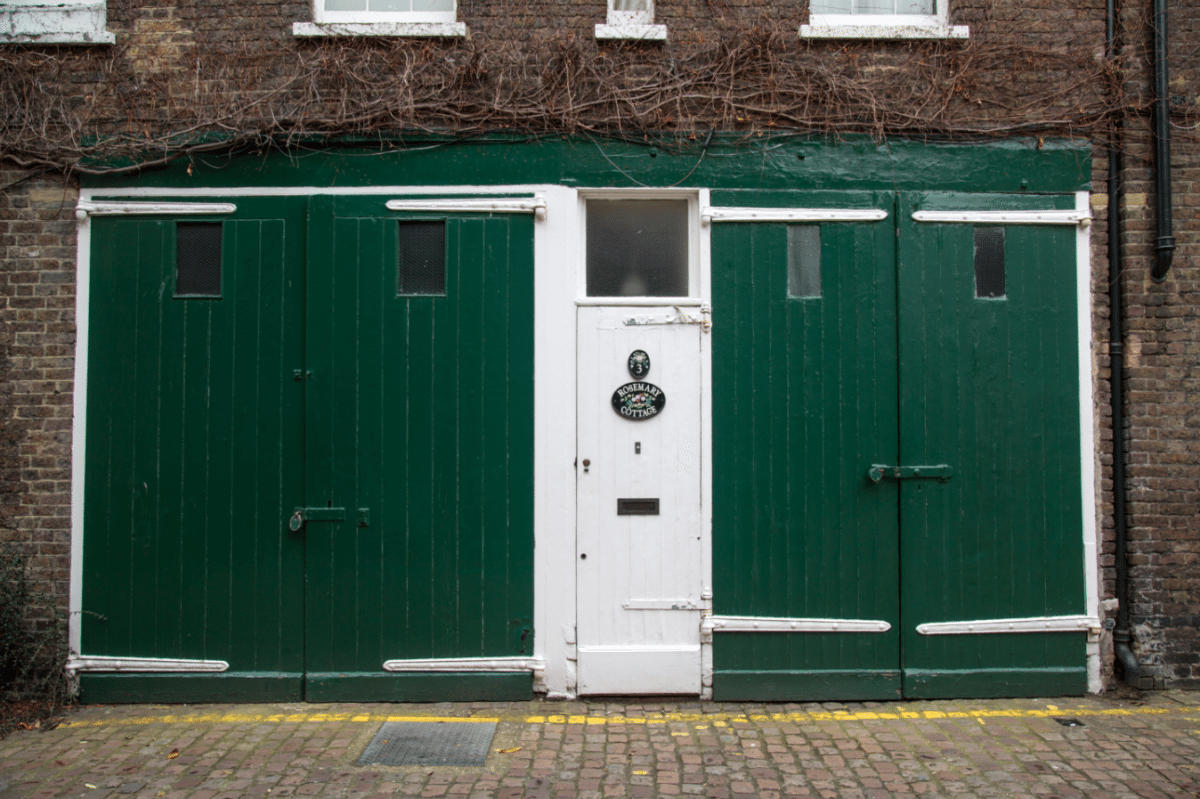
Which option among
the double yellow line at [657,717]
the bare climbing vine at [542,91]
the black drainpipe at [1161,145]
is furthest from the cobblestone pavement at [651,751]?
the bare climbing vine at [542,91]

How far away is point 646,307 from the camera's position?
4.95 meters

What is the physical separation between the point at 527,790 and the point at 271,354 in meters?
3.15

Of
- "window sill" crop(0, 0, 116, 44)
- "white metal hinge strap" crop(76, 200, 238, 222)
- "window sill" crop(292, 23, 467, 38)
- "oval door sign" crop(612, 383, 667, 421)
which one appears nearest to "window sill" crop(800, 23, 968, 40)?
"window sill" crop(292, 23, 467, 38)

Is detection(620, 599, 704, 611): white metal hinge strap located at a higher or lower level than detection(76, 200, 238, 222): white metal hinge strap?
lower

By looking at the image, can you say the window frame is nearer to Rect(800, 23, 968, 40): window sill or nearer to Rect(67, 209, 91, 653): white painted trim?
Rect(800, 23, 968, 40): window sill

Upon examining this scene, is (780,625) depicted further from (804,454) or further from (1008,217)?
(1008,217)

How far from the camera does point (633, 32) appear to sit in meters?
4.98

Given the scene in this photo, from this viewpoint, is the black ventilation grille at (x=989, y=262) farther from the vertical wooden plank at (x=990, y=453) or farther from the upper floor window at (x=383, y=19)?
the upper floor window at (x=383, y=19)

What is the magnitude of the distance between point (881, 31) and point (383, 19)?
3.49 m

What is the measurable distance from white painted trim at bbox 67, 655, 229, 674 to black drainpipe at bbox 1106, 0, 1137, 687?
19.6ft

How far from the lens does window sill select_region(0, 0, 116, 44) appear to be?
4.98 metres

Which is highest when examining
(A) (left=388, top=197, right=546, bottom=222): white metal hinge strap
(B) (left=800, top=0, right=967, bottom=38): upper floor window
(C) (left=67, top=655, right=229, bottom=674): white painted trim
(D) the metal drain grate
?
(B) (left=800, top=0, right=967, bottom=38): upper floor window

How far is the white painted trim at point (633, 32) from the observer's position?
495 cm

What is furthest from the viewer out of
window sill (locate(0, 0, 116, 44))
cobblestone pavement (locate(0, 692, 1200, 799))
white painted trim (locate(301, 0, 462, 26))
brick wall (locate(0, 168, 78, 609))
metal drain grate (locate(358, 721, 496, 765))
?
white painted trim (locate(301, 0, 462, 26))
